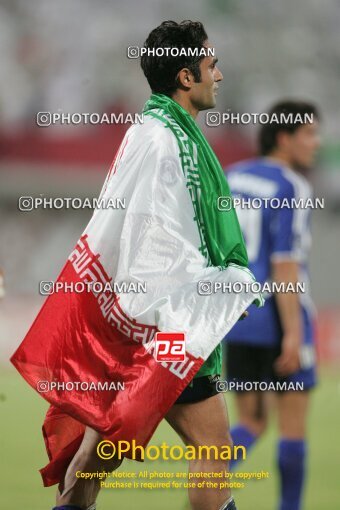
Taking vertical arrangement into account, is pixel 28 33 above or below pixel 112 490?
above

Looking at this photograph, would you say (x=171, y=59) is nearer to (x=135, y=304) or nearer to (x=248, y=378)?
(x=135, y=304)

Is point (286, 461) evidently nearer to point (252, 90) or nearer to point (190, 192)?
point (190, 192)

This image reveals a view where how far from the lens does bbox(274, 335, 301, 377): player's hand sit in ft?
12.4

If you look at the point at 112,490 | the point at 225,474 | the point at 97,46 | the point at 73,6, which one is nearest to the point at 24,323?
the point at 97,46

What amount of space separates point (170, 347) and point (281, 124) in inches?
53.7

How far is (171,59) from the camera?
2.81 metres

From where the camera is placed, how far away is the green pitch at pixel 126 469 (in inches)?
130

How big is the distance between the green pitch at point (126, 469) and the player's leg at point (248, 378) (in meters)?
0.20

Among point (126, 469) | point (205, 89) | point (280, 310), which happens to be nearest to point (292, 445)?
point (280, 310)

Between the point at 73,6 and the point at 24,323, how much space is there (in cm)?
175

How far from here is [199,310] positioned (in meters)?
2.64

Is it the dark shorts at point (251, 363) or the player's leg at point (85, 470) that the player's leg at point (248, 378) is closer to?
the dark shorts at point (251, 363)

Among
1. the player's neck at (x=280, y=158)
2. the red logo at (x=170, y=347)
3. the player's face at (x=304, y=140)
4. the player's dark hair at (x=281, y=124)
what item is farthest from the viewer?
the player's neck at (x=280, y=158)

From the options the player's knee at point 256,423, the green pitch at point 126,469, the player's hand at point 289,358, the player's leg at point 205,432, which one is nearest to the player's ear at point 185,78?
the player's leg at point 205,432
